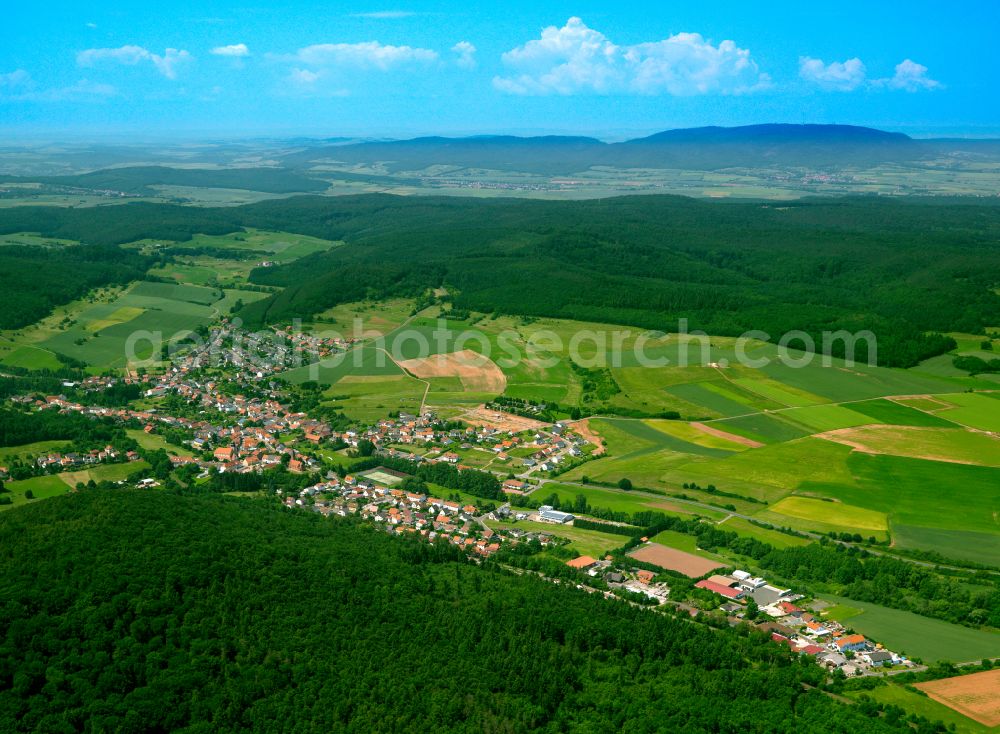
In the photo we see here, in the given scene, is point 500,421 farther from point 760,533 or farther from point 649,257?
point 649,257

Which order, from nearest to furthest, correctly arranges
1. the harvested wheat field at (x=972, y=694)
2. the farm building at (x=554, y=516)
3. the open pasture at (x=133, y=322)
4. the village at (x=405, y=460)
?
the harvested wheat field at (x=972, y=694) < the village at (x=405, y=460) < the farm building at (x=554, y=516) < the open pasture at (x=133, y=322)

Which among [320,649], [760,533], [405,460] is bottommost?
[760,533]

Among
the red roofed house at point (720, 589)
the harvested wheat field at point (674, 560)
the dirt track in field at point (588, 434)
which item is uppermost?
the dirt track in field at point (588, 434)

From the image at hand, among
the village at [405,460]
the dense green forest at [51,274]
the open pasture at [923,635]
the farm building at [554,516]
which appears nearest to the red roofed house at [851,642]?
the village at [405,460]

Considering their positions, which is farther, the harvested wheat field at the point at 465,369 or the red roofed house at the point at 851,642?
the harvested wheat field at the point at 465,369

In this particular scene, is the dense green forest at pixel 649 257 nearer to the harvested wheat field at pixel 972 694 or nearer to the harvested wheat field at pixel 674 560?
the harvested wheat field at pixel 674 560

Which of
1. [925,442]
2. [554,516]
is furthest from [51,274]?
[925,442]
